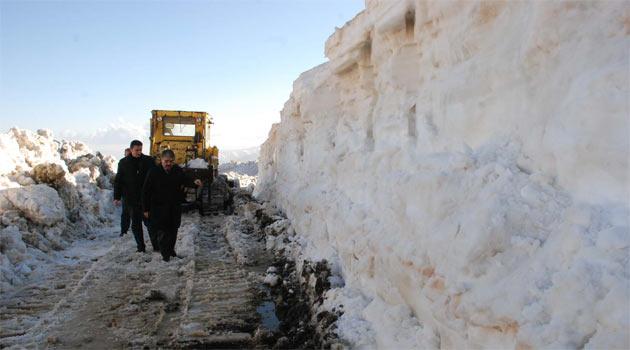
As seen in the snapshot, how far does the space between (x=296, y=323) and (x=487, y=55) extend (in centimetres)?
299

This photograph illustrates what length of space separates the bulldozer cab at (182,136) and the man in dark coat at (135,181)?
23.5 feet

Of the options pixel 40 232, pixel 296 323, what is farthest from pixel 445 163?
pixel 40 232

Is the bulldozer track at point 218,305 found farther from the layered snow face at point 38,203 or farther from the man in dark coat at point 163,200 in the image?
the layered snow face at point 38,203

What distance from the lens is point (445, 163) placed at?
412 centimetres

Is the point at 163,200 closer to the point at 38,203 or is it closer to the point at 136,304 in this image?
the point at 136,304

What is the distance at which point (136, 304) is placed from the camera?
5.62m

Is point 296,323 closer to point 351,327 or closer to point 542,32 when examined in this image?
point 351,327

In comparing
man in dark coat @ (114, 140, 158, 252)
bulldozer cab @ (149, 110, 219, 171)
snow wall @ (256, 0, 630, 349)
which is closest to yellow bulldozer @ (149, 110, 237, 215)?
bulldozer cab @ (149, 110, 219, 171)

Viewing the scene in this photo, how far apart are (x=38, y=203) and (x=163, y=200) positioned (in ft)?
9.14

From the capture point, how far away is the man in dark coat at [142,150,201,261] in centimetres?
753

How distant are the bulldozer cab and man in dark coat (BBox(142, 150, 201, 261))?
7908 millimetres

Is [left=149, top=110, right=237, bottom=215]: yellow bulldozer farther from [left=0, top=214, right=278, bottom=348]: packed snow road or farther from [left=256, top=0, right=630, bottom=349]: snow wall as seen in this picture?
[left=256, top=0, right=630, bottom=349]: snow wall

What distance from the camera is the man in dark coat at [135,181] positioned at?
8.21 meters

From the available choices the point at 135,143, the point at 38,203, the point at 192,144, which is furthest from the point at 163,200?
the point at 192,144
